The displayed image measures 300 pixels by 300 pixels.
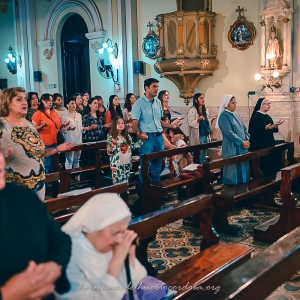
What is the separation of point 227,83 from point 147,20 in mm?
2769

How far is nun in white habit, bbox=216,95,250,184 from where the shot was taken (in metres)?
5.89

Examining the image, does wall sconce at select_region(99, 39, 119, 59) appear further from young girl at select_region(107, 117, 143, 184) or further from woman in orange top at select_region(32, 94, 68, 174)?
young girl at select_region(107, 117, 143, 184)

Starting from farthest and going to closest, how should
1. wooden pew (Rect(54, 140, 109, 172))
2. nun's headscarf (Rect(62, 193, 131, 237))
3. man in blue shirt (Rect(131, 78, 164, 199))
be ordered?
wooden pew (Rect(54, 140, 109, 172)), man in blue shirt (Rect(131, 78, 164, 199)), nun's headscarf (Rect(62, 193, 131, 237))

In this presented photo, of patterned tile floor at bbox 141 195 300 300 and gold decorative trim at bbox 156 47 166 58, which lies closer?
patterned tile floor at bbox 141 195 300 300

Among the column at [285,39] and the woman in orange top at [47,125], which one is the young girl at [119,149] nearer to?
the woman in orange top at [47,125]

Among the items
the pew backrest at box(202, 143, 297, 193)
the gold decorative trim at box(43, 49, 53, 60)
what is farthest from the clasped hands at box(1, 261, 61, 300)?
the gold decorative trim at box(43, 49, 53, 60)

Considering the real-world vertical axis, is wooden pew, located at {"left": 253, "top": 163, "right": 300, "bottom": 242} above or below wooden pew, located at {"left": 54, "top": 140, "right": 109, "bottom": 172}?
below

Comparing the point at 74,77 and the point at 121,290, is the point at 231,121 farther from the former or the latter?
the point at 74,77

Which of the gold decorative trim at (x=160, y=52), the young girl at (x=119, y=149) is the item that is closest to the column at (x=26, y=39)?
the gold decorative trim at (x=160, y=52)

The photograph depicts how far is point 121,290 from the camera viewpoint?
189 cm

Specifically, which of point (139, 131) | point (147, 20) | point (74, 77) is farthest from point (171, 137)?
point (74, 77)

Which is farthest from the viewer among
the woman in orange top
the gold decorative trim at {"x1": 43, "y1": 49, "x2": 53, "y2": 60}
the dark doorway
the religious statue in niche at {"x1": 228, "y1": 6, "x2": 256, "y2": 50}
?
the gold decorative trim at {"x1": 43, "y1": 49, "x2": 53, "y2": 60}

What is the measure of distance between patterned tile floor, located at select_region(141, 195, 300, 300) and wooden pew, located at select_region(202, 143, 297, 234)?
0.15 meters

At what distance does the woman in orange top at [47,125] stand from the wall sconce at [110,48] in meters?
4.43
